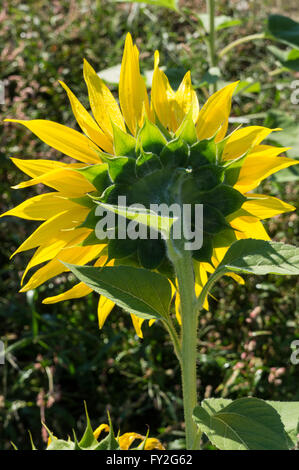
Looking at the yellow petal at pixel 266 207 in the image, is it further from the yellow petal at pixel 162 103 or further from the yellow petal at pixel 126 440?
the yellow petal at pixel 126 440

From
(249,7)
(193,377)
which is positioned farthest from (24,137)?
(193,377)

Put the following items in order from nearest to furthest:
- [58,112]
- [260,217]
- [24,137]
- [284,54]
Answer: [260,217] → [284,54] → [24,137] → [58,112]

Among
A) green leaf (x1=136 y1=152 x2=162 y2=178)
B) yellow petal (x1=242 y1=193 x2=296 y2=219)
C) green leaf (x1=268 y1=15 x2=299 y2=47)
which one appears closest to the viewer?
green leaf (x1=136 y1=152 x2=162 y2=178)

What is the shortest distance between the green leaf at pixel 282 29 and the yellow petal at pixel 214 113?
0.87 metres

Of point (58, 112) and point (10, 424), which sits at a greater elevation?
point (58, 112)

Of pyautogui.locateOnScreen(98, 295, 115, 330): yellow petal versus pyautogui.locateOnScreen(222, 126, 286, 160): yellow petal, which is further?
pyautogui.locateOnScreen(98, 295, 115, 330): yellow petal

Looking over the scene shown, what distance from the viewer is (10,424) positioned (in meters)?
1.62

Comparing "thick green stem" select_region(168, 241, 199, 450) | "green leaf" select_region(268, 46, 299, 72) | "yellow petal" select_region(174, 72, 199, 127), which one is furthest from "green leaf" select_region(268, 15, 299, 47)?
"thick green stem" select_region(168, 241, 199, 450)

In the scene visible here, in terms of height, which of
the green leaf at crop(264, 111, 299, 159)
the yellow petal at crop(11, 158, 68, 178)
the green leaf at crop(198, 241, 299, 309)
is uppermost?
the green leaf at crop(264, 111, 299, 159)

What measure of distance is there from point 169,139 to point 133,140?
56 millimetres

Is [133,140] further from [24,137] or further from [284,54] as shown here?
[24,137]

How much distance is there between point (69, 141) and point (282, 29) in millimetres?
1020

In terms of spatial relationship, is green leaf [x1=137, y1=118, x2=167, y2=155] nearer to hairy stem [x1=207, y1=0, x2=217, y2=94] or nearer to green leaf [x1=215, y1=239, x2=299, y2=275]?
green leaf [x1=215, y1=239, x2=299, y2=275]

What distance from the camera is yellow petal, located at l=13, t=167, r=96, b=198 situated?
0.77 m
